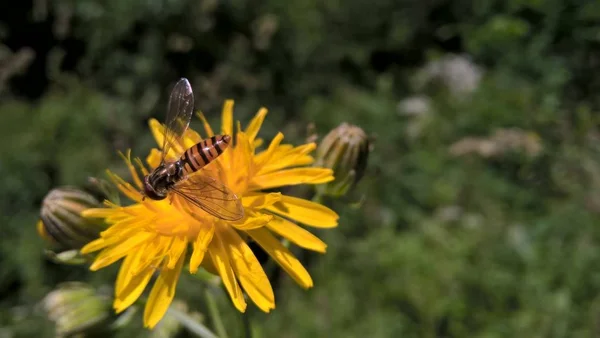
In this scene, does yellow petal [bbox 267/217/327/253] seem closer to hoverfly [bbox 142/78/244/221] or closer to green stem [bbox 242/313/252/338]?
hoverfly [bbox 142/78/244/221]

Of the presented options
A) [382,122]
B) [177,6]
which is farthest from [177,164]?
[177,6]

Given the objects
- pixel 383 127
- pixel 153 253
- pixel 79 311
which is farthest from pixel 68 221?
pixel 383 127

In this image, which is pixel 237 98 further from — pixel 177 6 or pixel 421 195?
pixel 421 195

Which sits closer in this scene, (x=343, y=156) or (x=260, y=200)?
(x=260, y=200)

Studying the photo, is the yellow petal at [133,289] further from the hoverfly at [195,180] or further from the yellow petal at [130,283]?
the hoverfly at [195,180]

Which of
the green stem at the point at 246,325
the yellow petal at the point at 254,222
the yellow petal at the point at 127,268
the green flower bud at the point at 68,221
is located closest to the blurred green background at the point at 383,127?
the green flower bud at the point at 68,221

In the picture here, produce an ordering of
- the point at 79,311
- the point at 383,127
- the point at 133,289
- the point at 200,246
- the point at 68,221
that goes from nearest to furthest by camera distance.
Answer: the point at 200,246 < the point at 133,289 < the point at 68,221 < the point at 79,311 < the point at 383,127

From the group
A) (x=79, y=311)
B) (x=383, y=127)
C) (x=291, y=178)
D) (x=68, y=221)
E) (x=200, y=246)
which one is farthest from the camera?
(x=383, y=127)

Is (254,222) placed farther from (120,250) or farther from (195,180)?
(120,250)
